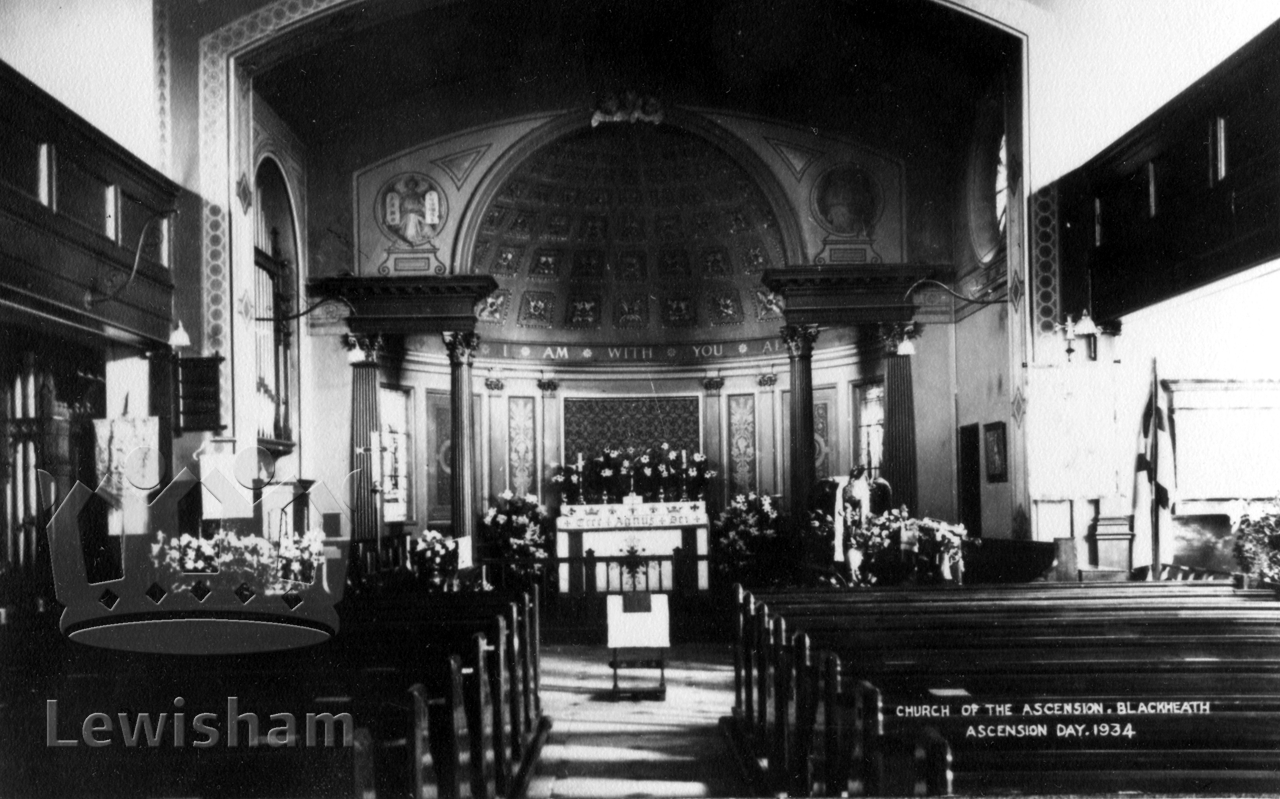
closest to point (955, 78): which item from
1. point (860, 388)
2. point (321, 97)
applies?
point (860, 388)

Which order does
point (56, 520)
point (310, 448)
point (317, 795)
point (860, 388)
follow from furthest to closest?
point (860, 388), point (310, 448), point (56, 520), point (317, 795)

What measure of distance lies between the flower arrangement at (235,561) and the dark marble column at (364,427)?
4.32 meters

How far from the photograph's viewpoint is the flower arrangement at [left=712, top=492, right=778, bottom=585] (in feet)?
48.0

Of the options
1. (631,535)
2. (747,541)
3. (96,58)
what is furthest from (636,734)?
(747,541)

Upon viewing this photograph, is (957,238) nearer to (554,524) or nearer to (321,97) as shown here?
(554,524)

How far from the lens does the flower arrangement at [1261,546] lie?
7703mm

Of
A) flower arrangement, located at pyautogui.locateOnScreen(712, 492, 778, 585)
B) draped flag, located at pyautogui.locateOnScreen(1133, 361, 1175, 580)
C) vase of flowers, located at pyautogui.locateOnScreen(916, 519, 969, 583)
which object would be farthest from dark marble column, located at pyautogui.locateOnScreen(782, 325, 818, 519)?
draped flag, located at pyautogui.locateOnScreen(1133, 361, 1175, 580)

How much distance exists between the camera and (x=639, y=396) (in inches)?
683

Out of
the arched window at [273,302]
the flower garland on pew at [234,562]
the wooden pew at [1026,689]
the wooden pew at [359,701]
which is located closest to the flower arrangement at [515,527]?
the arched window at [273,302]

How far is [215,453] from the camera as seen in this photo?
10.4m

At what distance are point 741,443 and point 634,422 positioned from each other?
171cm

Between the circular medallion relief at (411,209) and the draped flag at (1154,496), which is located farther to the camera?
the circular medallion relief at (411,209)

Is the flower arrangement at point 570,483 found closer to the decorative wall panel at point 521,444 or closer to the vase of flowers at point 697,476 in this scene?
the decorative wall panel at point 521,444

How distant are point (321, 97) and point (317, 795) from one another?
473 inches
